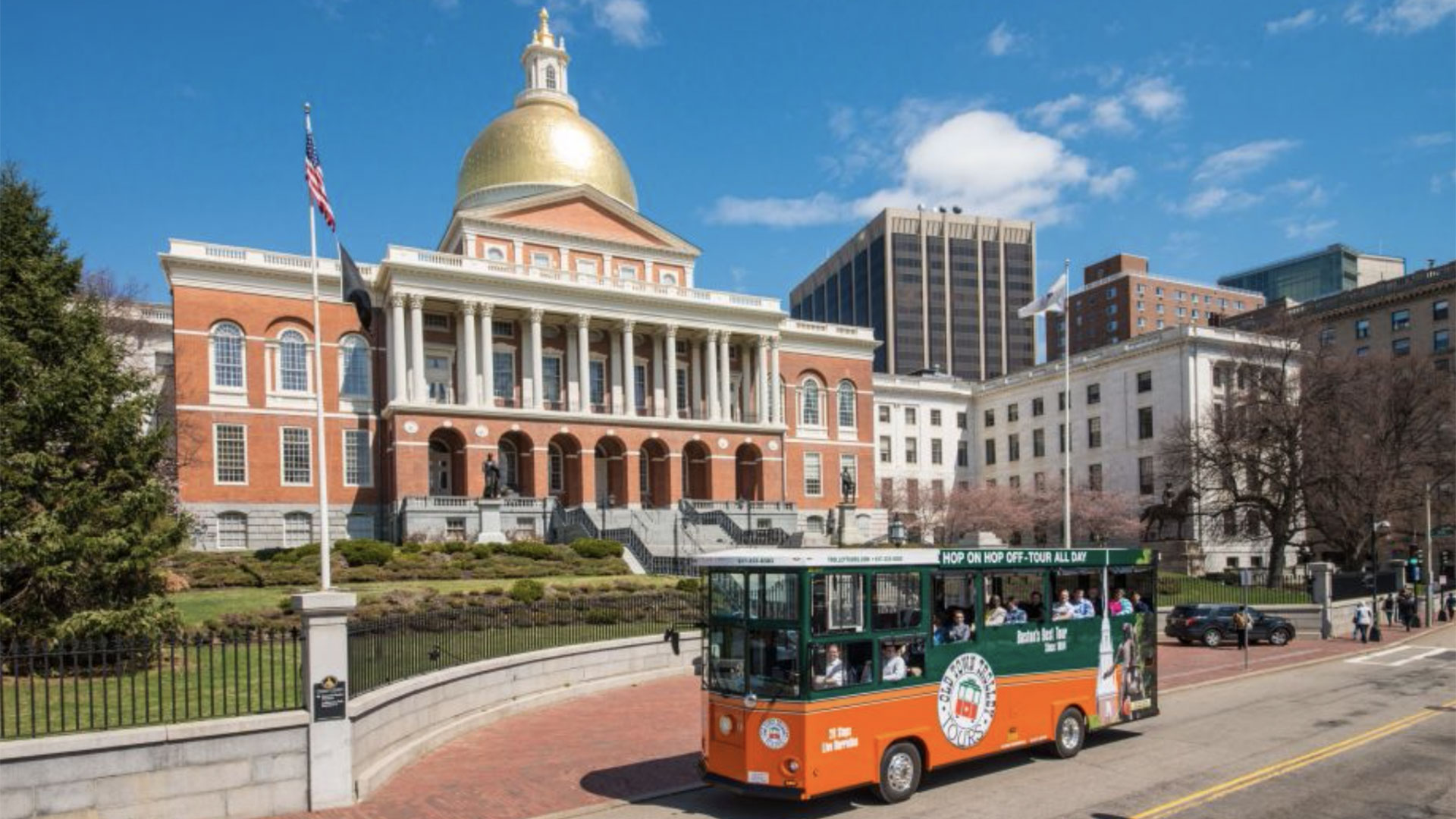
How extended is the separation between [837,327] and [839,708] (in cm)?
5972

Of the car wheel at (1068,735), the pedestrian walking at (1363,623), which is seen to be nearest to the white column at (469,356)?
the pedestrian walking at (1363,623)

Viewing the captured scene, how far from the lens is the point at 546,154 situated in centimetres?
6328

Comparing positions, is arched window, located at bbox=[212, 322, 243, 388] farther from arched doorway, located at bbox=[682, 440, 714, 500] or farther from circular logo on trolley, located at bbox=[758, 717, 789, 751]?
circular logo on trolley, located at bbox=[758, 717, 789, 751]

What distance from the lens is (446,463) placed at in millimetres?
56156

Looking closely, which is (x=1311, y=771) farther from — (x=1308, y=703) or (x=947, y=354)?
(x=947, y=354)

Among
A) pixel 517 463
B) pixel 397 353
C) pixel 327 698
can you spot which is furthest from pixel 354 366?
pixel 327 698

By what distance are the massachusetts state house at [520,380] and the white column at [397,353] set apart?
0.12 metres

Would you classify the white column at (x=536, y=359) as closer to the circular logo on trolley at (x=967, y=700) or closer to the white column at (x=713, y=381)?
the white column at (x=713, y=381)

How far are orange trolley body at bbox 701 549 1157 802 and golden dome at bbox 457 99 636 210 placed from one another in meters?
52.2

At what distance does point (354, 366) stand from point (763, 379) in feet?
78.5

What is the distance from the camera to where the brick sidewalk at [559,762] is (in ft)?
43.8

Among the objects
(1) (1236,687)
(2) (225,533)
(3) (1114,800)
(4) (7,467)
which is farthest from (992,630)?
(2) (225,533)

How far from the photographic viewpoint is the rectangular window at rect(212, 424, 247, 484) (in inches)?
1993

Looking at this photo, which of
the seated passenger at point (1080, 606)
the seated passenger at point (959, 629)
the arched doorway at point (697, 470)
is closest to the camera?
the seated passenger at point (959, 629)
